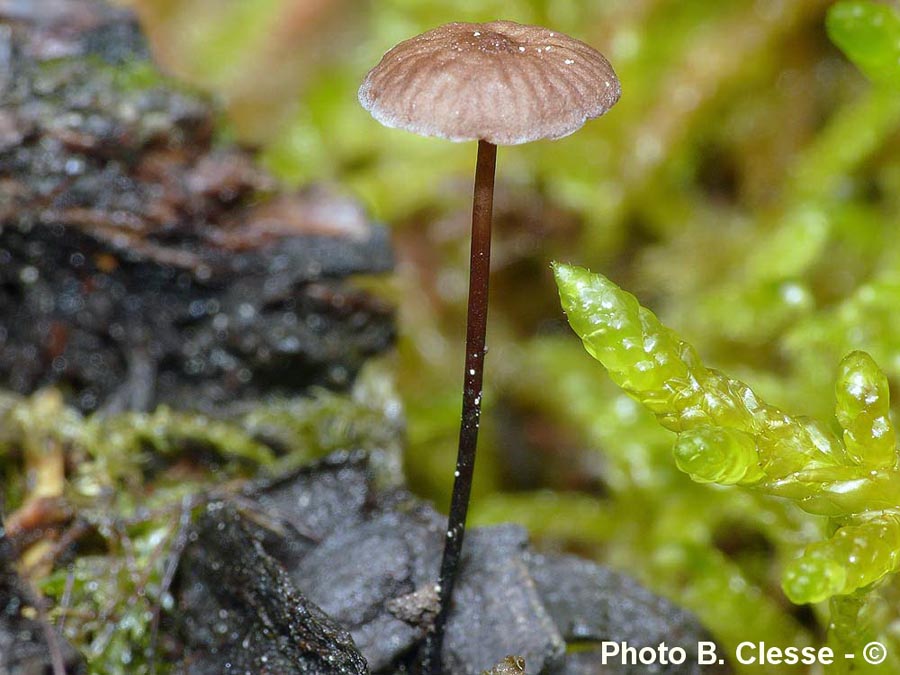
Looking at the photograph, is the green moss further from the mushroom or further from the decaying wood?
the decaying wood

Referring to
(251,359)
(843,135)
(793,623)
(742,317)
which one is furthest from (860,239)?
(251,359)

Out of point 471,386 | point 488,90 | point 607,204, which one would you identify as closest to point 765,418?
point 471,386

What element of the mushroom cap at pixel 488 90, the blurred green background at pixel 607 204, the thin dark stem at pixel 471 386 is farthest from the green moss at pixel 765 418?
the blurred green background at pixel 607 204

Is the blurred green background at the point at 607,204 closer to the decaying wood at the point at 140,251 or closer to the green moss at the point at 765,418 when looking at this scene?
the decaying wood at the point at 140,251

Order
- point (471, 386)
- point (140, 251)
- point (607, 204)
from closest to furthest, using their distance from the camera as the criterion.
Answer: point (471, 386), point (140, 251), point (607, 204)

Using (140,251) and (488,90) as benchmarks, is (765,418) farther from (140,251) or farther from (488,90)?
(140,251)

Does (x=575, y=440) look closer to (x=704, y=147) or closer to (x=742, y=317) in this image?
(x=742, y=317)

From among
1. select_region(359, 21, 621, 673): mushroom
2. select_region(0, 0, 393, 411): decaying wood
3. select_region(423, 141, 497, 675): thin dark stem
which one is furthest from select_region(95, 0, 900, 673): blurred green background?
select_region(359, 21, 621, 673): mushroom
